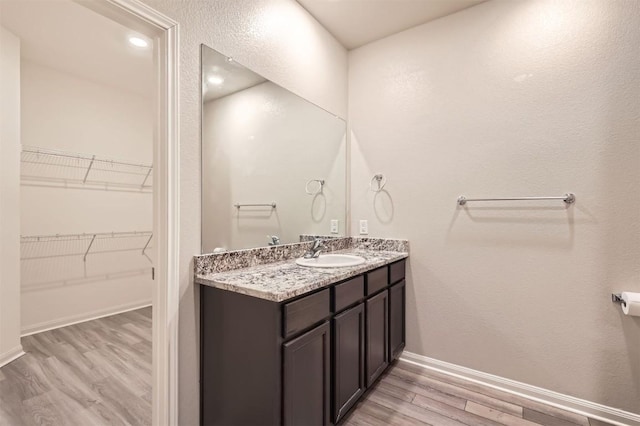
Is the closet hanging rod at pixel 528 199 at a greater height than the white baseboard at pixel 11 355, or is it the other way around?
the closet hanging rod at pixel 528 199

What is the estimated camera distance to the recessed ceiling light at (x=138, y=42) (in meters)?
2.52

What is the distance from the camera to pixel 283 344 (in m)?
1.24

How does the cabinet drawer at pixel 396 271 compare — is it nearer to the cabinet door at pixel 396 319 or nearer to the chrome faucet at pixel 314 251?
the cabinet door at pixel 396 319

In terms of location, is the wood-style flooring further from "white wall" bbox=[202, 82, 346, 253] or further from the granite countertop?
"white wall" bbox=[202, 82, 346, 253]

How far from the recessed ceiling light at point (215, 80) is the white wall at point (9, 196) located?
6.56 feet

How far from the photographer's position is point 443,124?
2.27 metres

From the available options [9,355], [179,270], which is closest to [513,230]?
[179,270]

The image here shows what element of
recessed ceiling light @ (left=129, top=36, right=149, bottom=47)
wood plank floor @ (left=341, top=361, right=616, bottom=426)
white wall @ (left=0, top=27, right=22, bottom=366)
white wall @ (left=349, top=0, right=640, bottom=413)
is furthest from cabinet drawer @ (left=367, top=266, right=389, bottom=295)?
white wall @ (left=0, top=27, right=22, bottom=366)

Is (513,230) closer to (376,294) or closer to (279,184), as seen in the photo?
(376,294)

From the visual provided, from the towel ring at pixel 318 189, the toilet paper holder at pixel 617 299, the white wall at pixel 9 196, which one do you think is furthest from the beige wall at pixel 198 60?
the toilet paper holder at pixel 617 299

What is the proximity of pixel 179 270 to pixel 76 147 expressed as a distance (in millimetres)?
2861

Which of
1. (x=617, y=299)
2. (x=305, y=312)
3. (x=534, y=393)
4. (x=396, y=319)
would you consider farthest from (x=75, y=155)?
(x=617, y=299)

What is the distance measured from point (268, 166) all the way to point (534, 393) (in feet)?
7.43

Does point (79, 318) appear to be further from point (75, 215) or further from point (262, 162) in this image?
point (262, 162)
